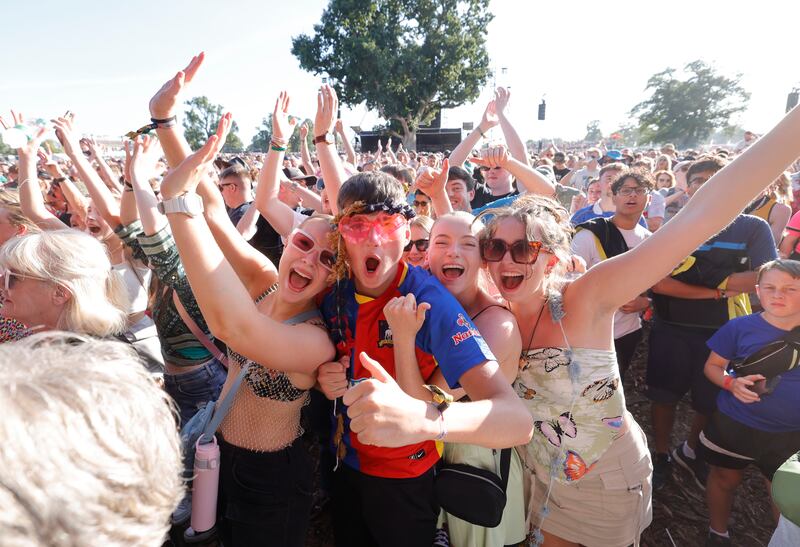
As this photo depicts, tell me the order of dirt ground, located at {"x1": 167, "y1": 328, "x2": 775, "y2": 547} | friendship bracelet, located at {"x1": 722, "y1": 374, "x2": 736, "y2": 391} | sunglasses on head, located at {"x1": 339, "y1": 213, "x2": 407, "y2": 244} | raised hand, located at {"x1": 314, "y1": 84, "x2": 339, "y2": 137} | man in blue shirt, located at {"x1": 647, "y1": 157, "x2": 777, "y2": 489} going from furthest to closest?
man in blue shirt, located at {"x1": 647, "y1": 157, "x2": 777, "y2": 489} < dirt ground, located at {"x1": 167, "y1": 328, "x2": 775, "y2": 547} < raised hand, located at {"x1": 314, "y1": 84, "x2": 339, "y2": 137} < friendship bracelet, located at {"x1": 722, "y1": 374, "x2": 736, "y2": 391} < sunglasses on head, located at {"x1": 339, "y1": 213, "x2": 407, "y2": 244}

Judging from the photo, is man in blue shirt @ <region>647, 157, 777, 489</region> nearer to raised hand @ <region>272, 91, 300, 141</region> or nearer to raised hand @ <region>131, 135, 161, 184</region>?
raised hand @ <region>272, 91, 300, 141</region>

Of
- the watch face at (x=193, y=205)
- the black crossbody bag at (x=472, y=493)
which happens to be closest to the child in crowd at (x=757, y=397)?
the black crossbody bag at (x=472, y=493)

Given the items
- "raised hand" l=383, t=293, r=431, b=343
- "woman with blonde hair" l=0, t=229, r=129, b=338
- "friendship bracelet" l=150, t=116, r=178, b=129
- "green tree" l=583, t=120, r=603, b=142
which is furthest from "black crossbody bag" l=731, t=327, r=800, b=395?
"green tree" l=583, t=120, r=603, b=142

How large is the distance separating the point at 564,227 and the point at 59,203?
21.0 feet

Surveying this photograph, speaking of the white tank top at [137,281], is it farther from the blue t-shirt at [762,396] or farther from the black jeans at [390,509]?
the blue t-shirt at [762,396]

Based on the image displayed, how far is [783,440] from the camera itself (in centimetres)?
254

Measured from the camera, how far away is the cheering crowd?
763 millimetres

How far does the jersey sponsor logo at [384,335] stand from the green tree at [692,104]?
6365 centimetres

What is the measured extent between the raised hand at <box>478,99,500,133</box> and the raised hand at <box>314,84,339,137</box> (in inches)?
76.8

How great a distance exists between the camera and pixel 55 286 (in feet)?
6.40

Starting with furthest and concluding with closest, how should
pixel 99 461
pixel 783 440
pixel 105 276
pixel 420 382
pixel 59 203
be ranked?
pixel 59 203, pixel 783 440, pixel 105 276, pixel 420 382, pixel 99 461

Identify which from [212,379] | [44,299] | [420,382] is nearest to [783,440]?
[420,382]

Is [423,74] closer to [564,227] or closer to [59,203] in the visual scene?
[59,203]

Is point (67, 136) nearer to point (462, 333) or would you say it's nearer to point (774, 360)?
point (462, 333)
